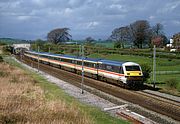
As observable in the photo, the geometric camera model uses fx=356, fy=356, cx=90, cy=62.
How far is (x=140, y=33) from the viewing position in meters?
142

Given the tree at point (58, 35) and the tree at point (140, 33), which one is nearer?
the tree at point (140, 33)

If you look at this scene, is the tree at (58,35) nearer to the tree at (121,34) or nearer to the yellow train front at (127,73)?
the tree at (121,34)

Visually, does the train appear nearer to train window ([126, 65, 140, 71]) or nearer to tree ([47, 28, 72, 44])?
train window ([126, 65, 140, 71])

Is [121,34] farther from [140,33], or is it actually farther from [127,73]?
[127,73]

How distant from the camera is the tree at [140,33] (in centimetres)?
14238

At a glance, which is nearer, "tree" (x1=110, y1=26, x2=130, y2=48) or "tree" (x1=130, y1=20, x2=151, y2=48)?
"tree" (x1=130, y1=20, x2=151, y2=48)

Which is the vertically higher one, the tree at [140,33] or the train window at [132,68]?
the tree at [140,33]

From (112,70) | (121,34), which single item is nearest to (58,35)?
(121,34)

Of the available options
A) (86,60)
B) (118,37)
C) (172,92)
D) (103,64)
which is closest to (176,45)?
(118,37)

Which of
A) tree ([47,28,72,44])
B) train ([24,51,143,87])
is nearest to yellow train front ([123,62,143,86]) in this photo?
train ([24,51,143,87])

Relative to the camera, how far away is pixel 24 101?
22391 mm

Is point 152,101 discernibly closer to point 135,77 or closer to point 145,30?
point 135,77

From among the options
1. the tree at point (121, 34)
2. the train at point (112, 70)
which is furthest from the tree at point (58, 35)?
the train at point (112, 70)

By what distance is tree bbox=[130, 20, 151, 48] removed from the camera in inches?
5605
